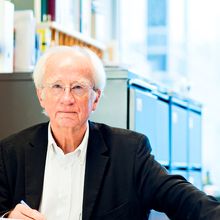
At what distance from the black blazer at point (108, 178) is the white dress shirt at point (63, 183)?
26 mm

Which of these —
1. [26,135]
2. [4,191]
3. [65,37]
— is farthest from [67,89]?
[65,37]

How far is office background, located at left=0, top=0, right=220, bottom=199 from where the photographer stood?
504 cm

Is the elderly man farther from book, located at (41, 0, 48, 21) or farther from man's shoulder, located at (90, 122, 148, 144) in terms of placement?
book, located at (41, 0, 48, 21)

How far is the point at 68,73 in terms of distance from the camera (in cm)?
188

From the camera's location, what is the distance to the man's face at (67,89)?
74.1 inches

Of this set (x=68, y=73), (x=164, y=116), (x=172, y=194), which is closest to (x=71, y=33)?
(x=164, y=116)

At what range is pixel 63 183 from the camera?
1.94 metres

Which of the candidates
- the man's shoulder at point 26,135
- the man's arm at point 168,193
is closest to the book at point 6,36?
the man's shoulder at point 26,135

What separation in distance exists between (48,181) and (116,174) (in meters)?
0.23

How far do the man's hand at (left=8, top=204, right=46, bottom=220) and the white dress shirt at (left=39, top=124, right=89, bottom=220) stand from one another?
0.69 ft

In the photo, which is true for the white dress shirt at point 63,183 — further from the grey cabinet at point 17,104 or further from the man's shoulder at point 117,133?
the grey cabinet at point 17,104

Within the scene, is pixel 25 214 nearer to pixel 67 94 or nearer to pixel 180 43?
pixel 67 94

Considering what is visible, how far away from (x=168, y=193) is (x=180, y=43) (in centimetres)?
345

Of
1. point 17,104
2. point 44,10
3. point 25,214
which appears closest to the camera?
point 25,214
